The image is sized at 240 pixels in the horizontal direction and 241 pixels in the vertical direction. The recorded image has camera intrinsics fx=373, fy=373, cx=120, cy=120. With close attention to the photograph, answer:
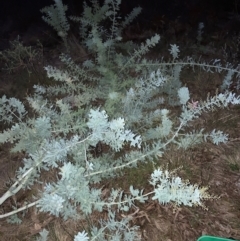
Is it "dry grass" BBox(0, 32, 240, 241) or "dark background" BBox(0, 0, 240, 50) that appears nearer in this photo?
"dry grass" BBox(0, 32, 240, 241)

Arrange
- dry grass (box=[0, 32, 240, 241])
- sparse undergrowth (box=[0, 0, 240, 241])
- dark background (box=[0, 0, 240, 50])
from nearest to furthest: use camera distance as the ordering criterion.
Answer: sparse undergrowth (box=[0, 0, 240, 241])
dry grass (box=[0, 32, 240, 241])
dark background (box=[0, 0, 240, 50])

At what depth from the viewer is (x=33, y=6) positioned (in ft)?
13.2

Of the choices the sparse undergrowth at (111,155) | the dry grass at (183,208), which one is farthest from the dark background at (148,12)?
the dry grass at (183,208)

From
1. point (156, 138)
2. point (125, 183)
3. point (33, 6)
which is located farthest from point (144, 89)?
point (33, 6)

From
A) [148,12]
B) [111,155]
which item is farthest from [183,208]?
[148,12]

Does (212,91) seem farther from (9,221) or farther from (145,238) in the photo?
(9,221)

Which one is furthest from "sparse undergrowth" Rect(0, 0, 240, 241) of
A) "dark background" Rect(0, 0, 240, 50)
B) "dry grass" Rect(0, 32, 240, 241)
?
"dark background" Rect(0, 0, 240, 50)

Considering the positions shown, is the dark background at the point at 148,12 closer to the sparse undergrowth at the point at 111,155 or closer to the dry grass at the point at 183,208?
the sparse undergrowth at the point at 111,155

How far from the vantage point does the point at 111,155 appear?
7.75 feet

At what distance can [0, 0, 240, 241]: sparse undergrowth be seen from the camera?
1855 mm

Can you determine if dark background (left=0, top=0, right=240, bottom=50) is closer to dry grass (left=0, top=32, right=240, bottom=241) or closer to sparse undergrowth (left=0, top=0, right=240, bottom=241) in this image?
sparse undergrowth (left=0, top=0, right=240, bottom=241)

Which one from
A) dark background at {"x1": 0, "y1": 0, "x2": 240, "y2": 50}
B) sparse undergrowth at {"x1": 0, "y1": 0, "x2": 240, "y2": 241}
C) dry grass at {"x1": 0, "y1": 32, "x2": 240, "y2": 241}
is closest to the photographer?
sparse undergrowth at {"x1": 0, "y1": 0, "x2": 240, "y2": 241}

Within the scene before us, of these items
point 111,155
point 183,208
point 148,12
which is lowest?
point 183,208

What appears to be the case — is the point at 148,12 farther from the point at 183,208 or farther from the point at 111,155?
the point at 183,208
